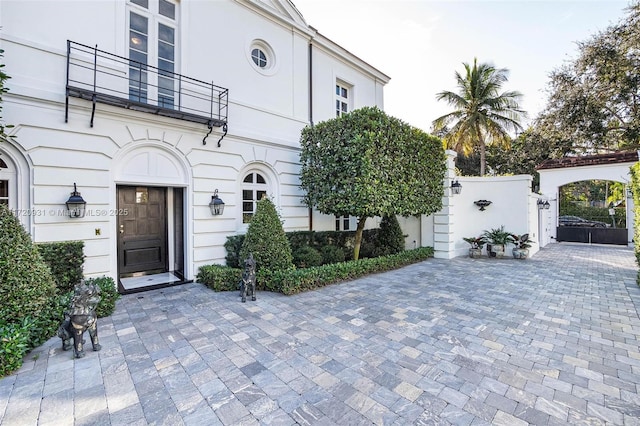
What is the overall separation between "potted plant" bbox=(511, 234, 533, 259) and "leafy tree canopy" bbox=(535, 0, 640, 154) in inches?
336

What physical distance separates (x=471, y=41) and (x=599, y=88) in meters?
8.84

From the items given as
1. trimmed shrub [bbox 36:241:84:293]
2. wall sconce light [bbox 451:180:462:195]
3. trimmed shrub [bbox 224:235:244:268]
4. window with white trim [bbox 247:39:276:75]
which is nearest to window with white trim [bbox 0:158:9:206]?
trimmed shrub [bbox 36:241:84:293]

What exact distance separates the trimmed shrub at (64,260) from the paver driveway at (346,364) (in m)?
0.96

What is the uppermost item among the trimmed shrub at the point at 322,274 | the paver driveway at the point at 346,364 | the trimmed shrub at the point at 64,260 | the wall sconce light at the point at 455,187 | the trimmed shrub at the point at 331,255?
the wall sconce light at the point at 455,187

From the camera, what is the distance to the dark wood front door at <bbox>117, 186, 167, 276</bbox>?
21.9ft

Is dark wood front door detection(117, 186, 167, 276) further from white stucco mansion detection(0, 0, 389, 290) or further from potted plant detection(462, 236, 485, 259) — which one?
potted plant detection(462, 236, 485, 259)

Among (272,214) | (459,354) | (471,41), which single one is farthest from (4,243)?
(471,41)

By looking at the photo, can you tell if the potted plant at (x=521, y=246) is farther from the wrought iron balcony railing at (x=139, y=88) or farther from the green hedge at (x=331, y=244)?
the wrought iron balcony railing at (x=139, y=88)

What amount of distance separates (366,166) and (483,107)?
14503 mm

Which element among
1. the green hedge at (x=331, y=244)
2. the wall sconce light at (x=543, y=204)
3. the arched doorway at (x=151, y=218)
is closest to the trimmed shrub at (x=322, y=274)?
the green hedge at (x=331, y=244)

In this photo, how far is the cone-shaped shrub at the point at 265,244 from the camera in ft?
20.2

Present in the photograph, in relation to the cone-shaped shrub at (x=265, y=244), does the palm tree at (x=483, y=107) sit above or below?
above

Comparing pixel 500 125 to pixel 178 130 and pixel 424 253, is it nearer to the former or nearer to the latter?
pixel 424 253

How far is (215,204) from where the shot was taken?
22.6ft
